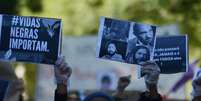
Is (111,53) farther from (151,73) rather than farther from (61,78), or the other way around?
(61,78)

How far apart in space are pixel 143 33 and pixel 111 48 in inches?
10.3

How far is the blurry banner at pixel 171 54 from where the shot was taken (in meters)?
6.70

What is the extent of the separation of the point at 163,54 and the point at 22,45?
105 cm

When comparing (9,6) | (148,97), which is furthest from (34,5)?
(148,97)

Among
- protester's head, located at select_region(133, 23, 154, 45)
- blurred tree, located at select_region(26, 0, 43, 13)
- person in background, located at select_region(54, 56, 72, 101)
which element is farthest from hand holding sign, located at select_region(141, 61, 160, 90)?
blurred tree, located at select_region(26, 0, 43, 13)

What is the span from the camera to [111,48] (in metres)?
6.59

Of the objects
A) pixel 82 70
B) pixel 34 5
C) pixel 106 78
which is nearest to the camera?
pixel 106 78

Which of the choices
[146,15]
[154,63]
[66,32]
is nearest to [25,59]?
[154,63]

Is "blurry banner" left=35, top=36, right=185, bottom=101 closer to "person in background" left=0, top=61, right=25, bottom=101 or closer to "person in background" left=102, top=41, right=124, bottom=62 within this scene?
"person in background" left=0, top=61, right=25, bottom=101

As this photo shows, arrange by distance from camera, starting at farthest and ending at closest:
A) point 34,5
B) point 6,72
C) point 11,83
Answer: point 34,5 < point 6,72 < point 11,83

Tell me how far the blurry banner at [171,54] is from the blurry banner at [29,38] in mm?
783

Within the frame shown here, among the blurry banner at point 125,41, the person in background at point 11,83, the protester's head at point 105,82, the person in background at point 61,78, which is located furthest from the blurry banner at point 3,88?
the protester's head at point 105,82

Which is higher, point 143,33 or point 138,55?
point 143,33

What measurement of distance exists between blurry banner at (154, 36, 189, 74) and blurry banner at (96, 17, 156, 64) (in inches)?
7.5
